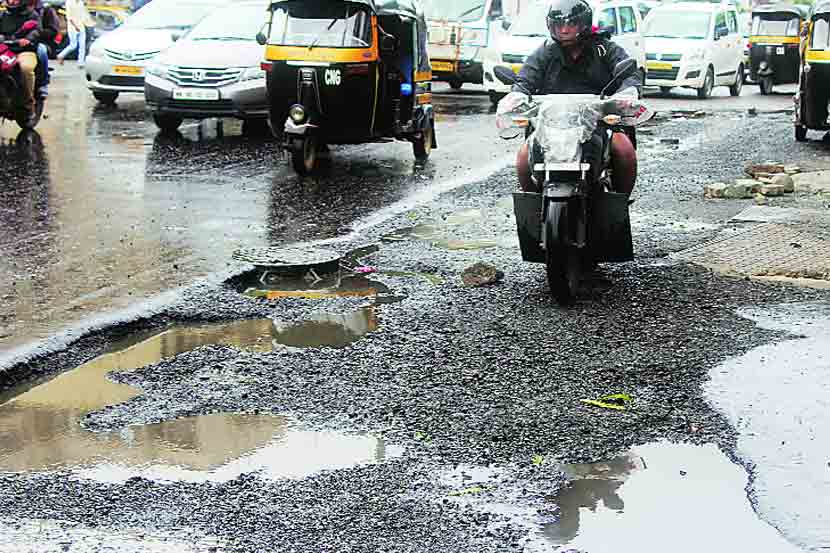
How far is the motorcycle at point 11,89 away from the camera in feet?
57.6

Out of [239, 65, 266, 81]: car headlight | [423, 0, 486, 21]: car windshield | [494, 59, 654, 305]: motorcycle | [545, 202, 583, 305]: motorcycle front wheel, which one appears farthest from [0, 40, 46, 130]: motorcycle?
[423, 0, 486, 21]: car windshield

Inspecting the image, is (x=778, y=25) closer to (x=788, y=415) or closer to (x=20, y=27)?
(x=20, y=27)

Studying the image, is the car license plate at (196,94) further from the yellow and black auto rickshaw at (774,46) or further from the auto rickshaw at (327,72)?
the yellow and black auto rickshaw at (774,46)

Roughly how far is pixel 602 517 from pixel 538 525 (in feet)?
0.80

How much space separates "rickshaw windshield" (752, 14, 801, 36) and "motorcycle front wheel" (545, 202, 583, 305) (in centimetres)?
2659

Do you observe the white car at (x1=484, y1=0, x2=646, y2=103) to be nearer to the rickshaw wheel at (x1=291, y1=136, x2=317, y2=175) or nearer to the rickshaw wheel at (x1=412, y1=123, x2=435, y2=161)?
the rickshaw wheel at (x1=412, y1=123, x2=435, y2=161)

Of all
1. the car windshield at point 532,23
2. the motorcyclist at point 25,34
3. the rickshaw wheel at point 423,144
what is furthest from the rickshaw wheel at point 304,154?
the car windshield at point 532,23

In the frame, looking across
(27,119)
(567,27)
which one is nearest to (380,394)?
(567,27)

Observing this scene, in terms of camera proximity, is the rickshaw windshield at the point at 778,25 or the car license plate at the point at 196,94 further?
the rickshaw windshield at the point at 778,25

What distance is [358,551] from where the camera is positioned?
4410 millimetres

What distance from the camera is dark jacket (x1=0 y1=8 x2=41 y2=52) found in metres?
17.8

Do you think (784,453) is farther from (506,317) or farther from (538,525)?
(506,317)

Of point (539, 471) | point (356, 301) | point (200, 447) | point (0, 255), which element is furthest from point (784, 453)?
point (0, 255)

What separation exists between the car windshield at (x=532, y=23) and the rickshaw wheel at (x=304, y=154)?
13.0 metres
